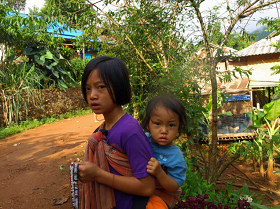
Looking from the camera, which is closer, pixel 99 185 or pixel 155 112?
pixel 99 185

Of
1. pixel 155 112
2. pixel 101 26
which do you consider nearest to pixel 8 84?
pixel 101 26

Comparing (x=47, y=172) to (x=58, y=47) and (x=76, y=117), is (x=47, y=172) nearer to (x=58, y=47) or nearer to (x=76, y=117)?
(x=76, y=117)

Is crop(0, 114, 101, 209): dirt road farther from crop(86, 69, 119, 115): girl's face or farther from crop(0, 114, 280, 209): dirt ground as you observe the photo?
crop(86, 69, 119, 115): girl's face

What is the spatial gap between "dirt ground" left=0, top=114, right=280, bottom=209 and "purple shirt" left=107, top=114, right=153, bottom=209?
2619mm

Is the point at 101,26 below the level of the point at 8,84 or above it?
above

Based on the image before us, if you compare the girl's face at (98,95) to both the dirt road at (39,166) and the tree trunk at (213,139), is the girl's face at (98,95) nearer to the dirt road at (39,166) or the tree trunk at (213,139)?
the tree trunk at (213,139)

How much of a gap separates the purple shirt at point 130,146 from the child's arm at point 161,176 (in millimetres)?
26

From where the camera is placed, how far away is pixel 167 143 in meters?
1.34

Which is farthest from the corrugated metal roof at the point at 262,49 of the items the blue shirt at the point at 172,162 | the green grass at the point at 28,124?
the blue shirt at the point at 172,162

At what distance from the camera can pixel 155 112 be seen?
1361mm

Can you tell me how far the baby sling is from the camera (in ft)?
3.81

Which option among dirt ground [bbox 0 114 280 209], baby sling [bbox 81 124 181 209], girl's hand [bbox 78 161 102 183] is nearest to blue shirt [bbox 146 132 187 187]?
baby sling [bbox 81 124 181 209]

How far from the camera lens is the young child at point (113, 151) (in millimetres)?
1120

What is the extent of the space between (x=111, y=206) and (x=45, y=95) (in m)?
10.6
